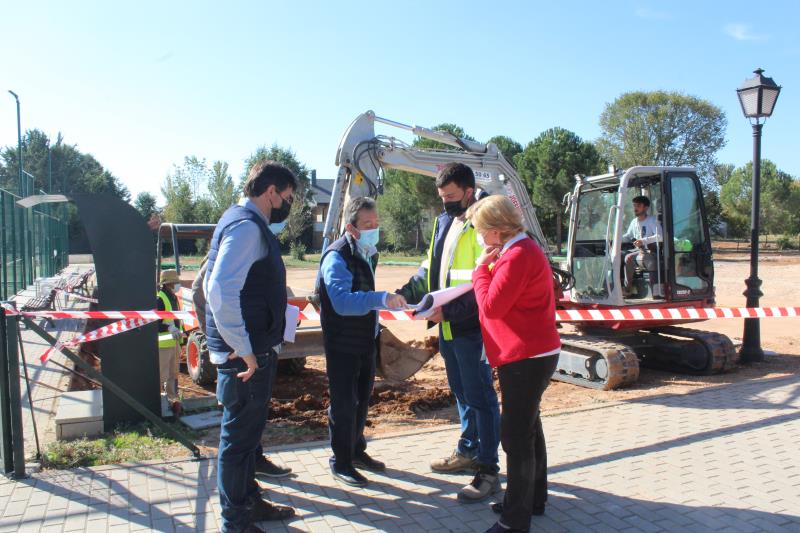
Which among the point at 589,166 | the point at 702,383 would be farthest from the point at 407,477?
the point at 589,166

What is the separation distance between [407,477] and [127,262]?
9.68ft

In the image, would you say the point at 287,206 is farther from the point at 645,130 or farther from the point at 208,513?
the point at 645,130

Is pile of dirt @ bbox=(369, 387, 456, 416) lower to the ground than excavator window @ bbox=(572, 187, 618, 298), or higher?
lower

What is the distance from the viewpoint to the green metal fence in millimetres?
11805

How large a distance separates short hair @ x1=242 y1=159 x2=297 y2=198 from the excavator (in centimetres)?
415

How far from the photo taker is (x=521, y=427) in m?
3.44

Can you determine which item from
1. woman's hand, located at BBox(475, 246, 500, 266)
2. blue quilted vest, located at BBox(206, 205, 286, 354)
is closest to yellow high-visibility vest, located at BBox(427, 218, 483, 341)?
woman's hand, located at BBox(475, 246, 500, 266)

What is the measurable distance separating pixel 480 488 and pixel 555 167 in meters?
40.3

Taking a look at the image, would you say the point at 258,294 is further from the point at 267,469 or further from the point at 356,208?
the point at 267,469

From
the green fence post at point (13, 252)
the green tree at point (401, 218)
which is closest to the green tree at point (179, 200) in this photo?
the green tree at point (401, 218)

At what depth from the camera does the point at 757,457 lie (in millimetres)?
4906

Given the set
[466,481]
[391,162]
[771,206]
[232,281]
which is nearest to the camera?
[232,281]

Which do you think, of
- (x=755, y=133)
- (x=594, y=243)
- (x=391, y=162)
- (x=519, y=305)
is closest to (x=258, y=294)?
(x=519, y=305)

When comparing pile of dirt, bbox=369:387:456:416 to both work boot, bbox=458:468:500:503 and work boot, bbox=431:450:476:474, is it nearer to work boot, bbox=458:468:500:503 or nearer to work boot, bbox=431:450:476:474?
work boot, bbox=431:450:476:474
